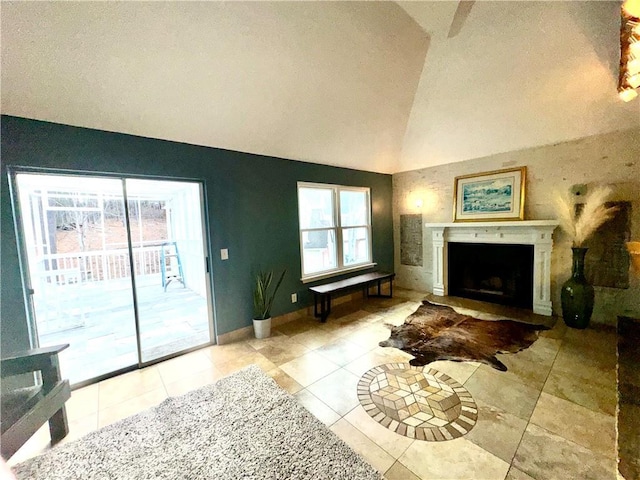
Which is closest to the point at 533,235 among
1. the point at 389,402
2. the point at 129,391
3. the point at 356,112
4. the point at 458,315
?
the point at 458,315

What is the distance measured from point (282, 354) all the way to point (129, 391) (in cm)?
143

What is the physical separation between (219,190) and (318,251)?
1.92 m

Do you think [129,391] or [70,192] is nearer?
[129,391]

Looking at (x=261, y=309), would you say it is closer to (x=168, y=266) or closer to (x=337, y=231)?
(x=337, y=231)

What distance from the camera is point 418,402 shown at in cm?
199

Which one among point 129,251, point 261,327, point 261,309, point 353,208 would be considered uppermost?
point 353,208

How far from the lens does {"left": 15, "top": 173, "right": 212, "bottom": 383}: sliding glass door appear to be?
2.51 m

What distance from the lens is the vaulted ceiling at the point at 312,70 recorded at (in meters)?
1.85

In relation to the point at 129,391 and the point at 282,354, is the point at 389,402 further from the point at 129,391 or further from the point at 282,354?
the point at 129,391

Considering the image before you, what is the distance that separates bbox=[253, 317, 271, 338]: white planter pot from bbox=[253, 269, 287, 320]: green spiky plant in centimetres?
5

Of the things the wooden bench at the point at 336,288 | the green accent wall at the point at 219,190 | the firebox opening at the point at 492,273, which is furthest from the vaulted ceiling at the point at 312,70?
the wooden bench at the point at 336,288

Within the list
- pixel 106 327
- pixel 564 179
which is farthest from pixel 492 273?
pixel 106 327

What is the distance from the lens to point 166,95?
233 centimetres

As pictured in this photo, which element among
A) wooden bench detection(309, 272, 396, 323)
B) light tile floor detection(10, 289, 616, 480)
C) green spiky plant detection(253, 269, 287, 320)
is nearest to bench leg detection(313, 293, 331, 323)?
wooden bench detection(309, 272, 396, 323)
